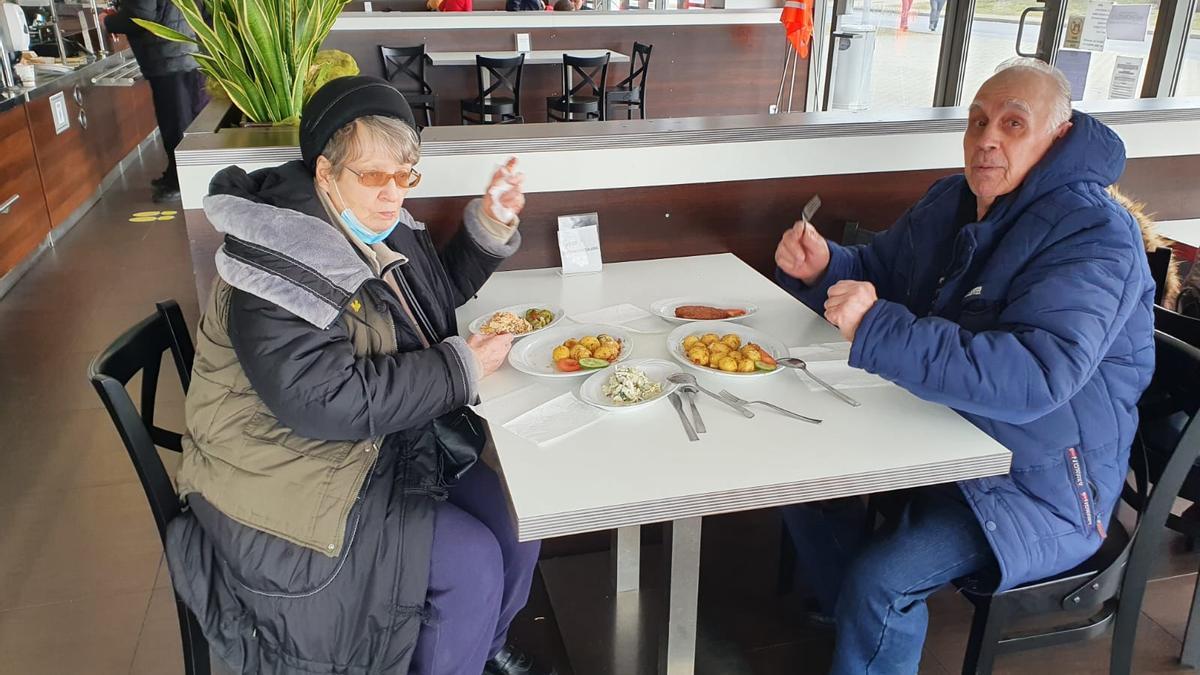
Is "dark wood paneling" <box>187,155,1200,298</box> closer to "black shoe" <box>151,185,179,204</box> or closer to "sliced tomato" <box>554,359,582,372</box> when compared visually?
"sliced tomato" <box>554,359,582,372</box>

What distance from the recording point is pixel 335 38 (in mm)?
5992

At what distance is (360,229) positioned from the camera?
1.54 meters

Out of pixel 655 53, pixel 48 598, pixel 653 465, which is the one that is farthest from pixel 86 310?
pixel 655 53

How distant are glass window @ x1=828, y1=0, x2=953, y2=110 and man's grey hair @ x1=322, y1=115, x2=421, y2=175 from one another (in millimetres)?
4656

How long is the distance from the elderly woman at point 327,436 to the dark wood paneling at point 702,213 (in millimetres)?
668

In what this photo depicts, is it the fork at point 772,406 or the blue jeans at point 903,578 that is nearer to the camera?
the fork at point 772,406

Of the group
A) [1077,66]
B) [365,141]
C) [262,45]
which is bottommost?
[1077,66]

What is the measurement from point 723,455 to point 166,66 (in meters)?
5.62

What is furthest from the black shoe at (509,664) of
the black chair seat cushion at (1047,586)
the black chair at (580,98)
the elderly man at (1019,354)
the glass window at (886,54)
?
the glass window at (886,54)

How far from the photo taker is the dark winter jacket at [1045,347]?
1.33 metres

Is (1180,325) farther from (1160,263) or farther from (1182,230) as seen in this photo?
(1182,230)

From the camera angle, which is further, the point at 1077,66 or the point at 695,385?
the point at 1077,66

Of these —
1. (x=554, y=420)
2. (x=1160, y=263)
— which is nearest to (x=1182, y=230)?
(x=1160, y=263)

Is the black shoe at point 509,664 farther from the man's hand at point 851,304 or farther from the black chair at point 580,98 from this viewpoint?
the black chair at point 580,98
